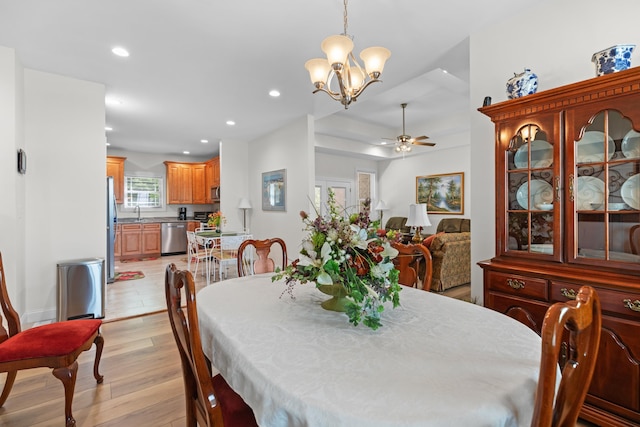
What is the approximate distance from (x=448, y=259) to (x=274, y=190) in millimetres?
3139

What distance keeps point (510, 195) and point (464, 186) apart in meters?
4.91

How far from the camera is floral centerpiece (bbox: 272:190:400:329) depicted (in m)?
1.22

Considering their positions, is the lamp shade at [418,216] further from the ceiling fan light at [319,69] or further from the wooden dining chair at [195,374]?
the wooden dining chair at [195,374]

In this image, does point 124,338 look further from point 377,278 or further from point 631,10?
point 631,10

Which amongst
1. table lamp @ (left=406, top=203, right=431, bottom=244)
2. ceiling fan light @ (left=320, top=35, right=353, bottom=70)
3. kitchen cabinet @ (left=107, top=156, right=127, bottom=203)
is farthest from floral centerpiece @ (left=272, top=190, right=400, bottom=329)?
kitchen cabinet @ (left=107, top=156, right=127, bottom=203)

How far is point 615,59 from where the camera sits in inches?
64.0

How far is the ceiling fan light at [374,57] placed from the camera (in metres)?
1.93

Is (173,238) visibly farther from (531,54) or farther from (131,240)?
(531,54)

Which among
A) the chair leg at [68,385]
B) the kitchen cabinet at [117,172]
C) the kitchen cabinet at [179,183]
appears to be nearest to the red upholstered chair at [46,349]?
the chair leg at [68,385]

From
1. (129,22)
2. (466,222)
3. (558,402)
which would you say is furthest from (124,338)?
(466,222)

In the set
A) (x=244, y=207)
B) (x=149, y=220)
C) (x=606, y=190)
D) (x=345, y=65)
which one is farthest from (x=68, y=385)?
(x=149, y=220)

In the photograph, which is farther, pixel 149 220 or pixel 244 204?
pixel 149 220

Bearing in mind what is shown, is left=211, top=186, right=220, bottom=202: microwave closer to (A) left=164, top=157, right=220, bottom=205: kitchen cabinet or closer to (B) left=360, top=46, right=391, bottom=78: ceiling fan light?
(A) left=164, top=157, right=220, bottom=205: kitchen cabinet

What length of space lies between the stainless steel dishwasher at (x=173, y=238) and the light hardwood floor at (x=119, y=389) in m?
4.56
